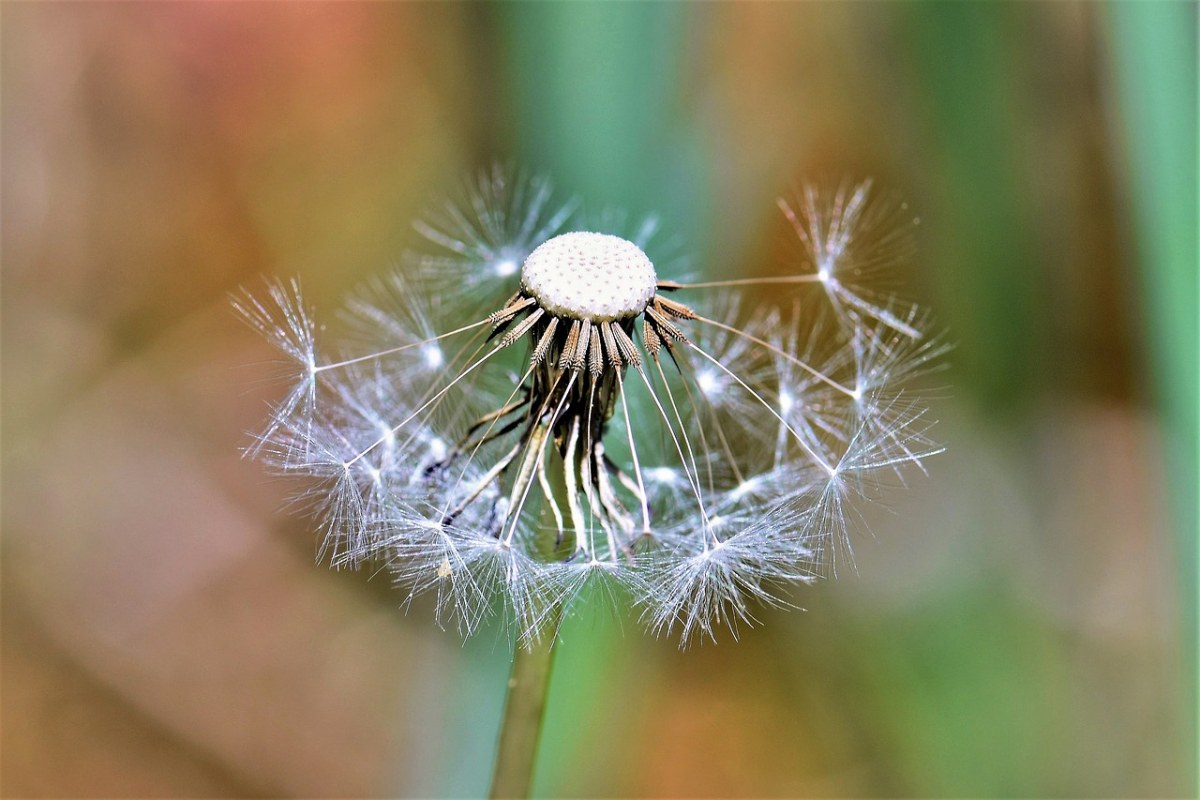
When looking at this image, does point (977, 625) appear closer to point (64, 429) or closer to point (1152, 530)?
point (1152, 530)

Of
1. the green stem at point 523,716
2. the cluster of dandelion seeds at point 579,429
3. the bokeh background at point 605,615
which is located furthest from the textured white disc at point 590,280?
the bokeh background at point 605,615

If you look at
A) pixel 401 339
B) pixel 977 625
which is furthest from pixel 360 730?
pixel 977 625

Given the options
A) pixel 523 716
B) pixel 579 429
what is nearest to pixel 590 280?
pixel 579 429

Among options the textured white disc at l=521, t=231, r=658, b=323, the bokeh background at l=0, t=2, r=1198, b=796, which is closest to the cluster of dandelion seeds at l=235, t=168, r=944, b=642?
the textured white disc at l=521, t=231, r=658, b=323

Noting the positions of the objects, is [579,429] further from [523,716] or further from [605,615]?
[605,615]

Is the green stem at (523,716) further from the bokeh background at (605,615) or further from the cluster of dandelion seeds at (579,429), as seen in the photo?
the bokeh background at (605,615)

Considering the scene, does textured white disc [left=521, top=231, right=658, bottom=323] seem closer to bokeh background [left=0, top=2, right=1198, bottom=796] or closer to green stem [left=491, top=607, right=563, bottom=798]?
green stem [left=491, top=607, right=563, bottom=798]
